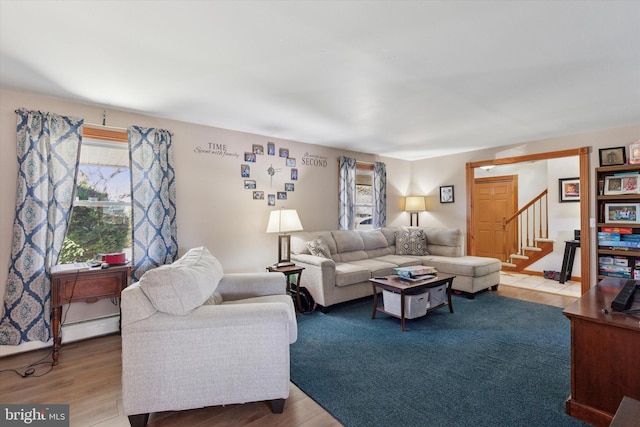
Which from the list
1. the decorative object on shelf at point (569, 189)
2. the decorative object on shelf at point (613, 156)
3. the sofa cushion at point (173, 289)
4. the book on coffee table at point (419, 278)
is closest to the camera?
the sofa cushion at point (173, 289)

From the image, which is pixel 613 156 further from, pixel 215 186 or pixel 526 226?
pixel 215 186

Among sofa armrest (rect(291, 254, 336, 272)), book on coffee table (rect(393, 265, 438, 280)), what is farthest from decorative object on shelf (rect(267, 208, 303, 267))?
book on coffee table (rect(393, 265, 438, 280))

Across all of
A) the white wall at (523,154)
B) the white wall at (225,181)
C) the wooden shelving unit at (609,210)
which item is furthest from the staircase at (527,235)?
the white wall at (225,181)

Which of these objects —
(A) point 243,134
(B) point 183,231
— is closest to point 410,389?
(B) point 183,231

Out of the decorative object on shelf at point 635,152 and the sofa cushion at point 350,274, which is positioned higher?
the decorative object on shelf at point 635,152

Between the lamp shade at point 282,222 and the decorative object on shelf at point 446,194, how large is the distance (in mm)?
3340

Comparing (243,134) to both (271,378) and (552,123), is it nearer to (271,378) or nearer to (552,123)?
(271,378)

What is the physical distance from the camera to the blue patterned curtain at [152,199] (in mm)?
3146

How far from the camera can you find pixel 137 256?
123 inches

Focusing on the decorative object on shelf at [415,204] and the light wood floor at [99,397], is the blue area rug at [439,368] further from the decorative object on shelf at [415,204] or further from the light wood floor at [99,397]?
the decorative object on shelf at [415,204]

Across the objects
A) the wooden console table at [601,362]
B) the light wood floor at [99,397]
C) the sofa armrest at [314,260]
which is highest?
the sofa armrest at [314,260]

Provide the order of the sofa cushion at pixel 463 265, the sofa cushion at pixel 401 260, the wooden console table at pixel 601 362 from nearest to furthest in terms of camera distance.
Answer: the wooden console table at pixel 601 362 → the sofa cushion at pixel 463 265 → the sofa cushion at pixel 401 260

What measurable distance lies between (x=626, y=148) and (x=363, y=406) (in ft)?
15.3

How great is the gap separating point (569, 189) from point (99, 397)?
7.13 metres
